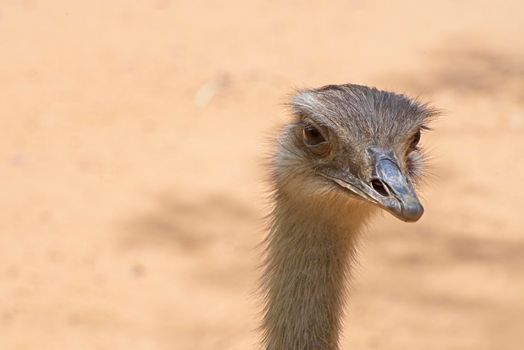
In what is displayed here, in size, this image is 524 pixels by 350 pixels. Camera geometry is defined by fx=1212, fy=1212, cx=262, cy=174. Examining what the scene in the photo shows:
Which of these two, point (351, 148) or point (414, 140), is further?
point (414, 140)

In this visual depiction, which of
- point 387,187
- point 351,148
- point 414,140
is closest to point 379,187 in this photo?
point 387,187

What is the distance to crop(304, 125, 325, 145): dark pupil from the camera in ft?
9.56

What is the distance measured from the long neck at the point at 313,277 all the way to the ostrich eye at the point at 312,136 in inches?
6.3

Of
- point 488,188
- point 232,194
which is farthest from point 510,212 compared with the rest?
point 232,194

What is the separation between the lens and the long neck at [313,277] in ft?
9.68

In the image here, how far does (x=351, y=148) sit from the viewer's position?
110 inches

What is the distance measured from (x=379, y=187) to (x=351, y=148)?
0.16 meters

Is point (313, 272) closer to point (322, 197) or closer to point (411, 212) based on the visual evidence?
point (322, 197)

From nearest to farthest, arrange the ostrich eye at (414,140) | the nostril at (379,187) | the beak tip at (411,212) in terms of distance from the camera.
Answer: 1. the beak tip at (411,212)
2. the nostril at (379,187)
3. the ostrich eye at (414,140)

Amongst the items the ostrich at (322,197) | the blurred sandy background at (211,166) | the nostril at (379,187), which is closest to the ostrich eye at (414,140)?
the ostrich at (322,197)

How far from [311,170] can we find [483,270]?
1.77 metres

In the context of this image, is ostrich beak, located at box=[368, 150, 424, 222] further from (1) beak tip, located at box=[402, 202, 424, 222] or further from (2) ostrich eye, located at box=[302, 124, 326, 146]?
(2) ostrich eye, located at box=[302, 124, 326, 146]

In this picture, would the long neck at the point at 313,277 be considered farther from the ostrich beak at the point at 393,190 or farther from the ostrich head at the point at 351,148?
the ostrich beak at the point at 393,190

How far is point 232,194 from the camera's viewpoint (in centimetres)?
509
